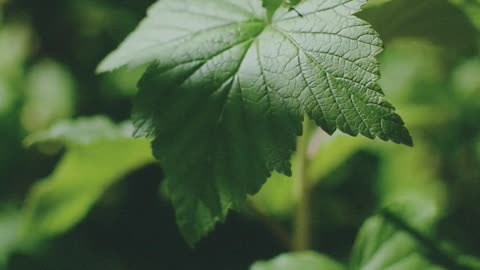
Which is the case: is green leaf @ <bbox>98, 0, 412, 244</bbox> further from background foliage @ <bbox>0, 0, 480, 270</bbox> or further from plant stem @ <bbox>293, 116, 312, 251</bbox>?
plant stem @ <bbox>293, 116, 312, 251</bbox>

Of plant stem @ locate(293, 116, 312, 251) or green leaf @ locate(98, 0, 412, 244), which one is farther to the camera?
plant stem @ locate(293, 116, 312, 251)

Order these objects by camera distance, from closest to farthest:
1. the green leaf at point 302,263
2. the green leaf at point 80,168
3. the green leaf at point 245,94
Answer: the green leaf at point 245,94, the green leaf at point 302,263, the green leaf at point 80,168

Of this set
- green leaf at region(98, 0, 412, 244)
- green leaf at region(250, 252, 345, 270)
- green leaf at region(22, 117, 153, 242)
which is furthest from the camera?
green leaf at region(22, 117, 153, 242)

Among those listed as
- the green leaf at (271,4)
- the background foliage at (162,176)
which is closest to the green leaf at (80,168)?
the background foliage at (162,176)

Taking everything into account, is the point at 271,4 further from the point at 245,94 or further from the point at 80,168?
the point at 80,168

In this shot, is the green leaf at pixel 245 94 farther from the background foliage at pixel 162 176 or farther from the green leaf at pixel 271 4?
the background foliage at pixel 162 176

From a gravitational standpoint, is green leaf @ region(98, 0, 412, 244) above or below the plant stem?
above

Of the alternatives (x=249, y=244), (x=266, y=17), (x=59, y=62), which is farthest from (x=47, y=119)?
(x=266, y=17)

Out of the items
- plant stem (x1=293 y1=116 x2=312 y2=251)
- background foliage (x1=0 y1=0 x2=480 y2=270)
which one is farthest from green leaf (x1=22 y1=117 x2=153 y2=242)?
plant stem (x1=293 y1=116 x2=312 y2=251)
